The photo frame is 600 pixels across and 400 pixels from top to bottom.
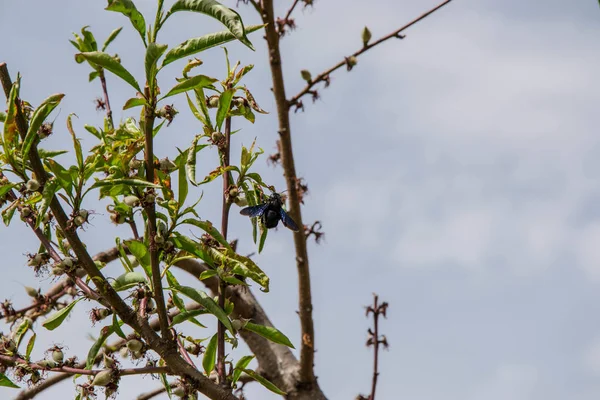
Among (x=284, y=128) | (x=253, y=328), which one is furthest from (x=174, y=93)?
(x=284, y=128)

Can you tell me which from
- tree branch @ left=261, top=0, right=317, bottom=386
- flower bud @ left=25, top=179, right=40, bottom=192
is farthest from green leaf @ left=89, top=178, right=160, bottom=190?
tree branch @ left=261, top=0, right=317, bottom=386

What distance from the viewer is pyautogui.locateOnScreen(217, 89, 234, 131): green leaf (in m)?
2.70

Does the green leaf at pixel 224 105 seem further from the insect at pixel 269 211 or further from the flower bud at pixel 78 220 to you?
the flower bud at pixel 78 220

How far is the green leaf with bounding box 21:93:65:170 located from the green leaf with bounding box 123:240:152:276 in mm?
419

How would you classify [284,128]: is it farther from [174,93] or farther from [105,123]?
[174,93]

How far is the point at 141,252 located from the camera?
8.64ft

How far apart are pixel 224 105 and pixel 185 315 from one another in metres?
0.73

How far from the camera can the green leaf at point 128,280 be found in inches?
106

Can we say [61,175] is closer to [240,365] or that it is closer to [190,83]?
[190,83]

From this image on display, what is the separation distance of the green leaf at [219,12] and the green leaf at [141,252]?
29.6 inches

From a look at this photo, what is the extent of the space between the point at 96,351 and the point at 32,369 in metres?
0.21

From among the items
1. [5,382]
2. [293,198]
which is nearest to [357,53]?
[293,198]

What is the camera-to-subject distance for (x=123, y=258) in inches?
112

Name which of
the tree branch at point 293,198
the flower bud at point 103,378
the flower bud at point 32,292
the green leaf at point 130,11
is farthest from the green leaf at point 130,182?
the tree branch at point 293,198
